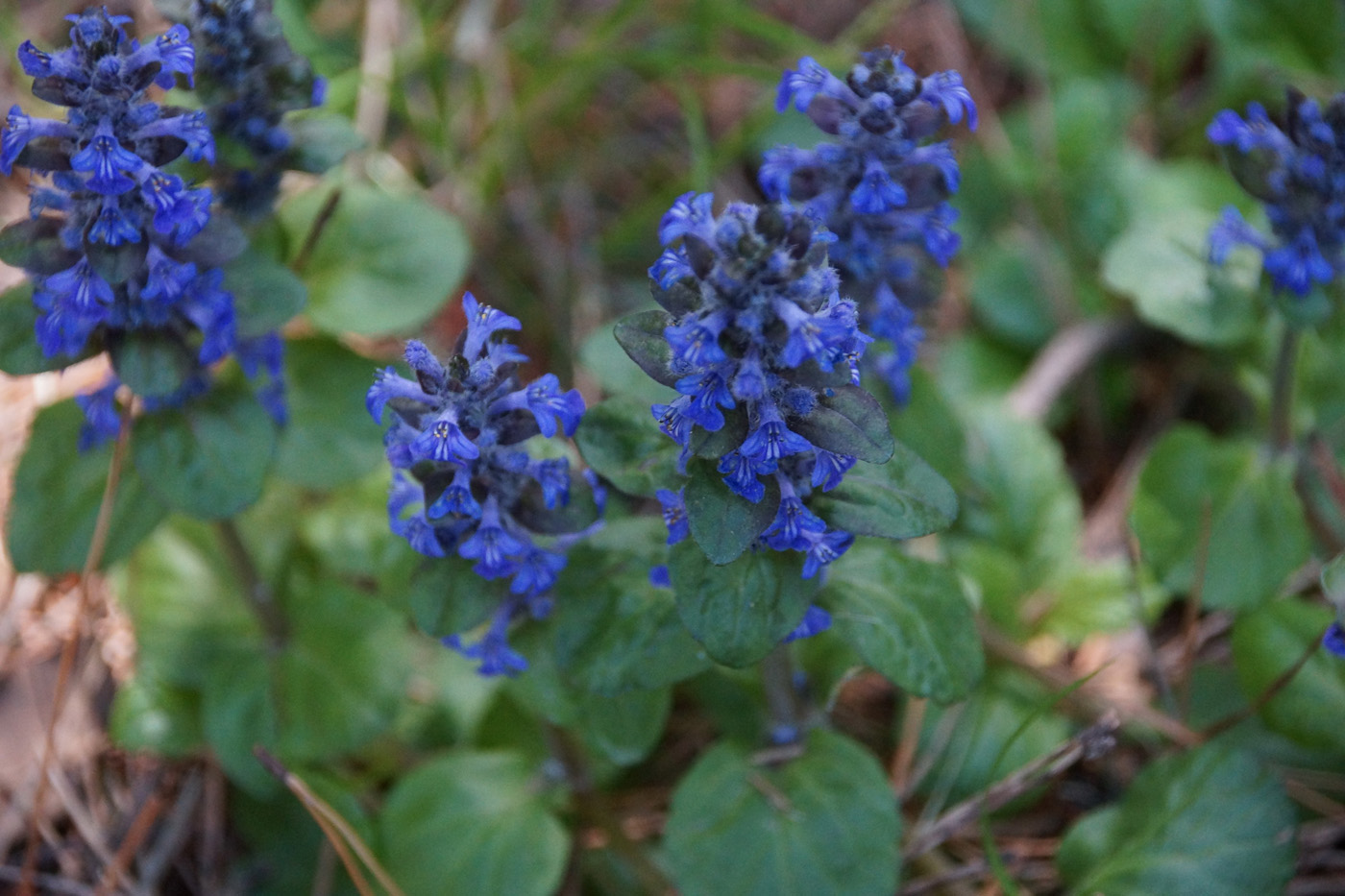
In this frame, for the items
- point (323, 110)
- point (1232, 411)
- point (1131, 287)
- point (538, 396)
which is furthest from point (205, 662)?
point (1232, 411)

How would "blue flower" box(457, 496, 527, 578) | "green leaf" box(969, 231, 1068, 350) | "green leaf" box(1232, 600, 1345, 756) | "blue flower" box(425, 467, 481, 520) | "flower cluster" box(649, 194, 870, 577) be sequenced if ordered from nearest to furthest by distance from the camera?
1. "flower cluster" box(649, 194, 870, 577)
2. "blue flower" box(425, 467, 481, 520)
3. "blue flower" box(457, 496, 527, 578)
4. "green leaf" box(1232, 600, 1345, 756)
5. "green leaf" box(969, 231, 1068, 350)

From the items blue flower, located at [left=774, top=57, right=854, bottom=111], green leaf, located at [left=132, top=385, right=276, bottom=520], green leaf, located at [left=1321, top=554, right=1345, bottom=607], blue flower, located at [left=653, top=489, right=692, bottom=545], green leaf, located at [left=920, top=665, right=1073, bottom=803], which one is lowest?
green leaf, located at [left=920, top=665, right=1073, bottom=803]

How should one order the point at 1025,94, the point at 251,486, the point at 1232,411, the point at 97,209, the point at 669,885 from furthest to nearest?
1. the point at 1025,94
2. the point at 1232,411
3. the point at 669,885
4. the point at 251,486
5. the point at 97,209

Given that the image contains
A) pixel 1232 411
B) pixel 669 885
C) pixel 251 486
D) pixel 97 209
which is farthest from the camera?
pixel 1232 411

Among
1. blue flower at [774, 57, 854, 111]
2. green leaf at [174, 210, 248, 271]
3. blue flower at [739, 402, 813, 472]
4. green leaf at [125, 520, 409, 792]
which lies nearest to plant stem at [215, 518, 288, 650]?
green leaf at [125, 520, 409, 792]

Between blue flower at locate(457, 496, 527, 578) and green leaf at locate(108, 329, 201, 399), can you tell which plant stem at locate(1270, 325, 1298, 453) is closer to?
blue flower at locate(457, 496, 527, 578)

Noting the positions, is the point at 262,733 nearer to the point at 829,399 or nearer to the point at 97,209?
the point at 97,209
